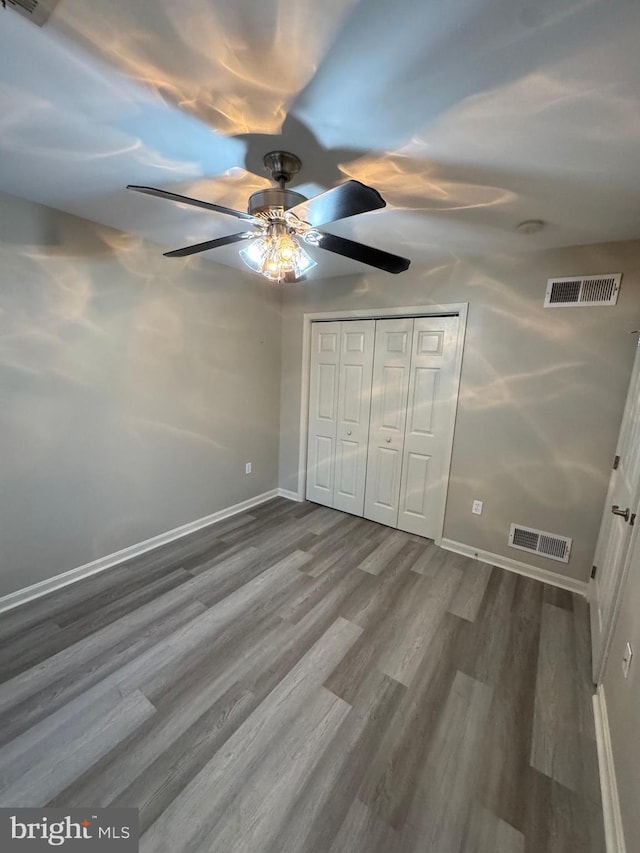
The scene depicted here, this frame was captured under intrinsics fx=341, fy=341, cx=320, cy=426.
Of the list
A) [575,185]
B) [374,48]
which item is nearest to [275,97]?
[374,48]

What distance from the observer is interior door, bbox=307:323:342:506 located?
3.41m

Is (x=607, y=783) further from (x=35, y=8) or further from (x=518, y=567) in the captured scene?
(x=35, y=8)

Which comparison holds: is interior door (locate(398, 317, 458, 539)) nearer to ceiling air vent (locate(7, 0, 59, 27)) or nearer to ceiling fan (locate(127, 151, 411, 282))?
ceiling fan (locate(127, 151, 411, 282))

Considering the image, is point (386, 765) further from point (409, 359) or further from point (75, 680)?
point (409, 359)

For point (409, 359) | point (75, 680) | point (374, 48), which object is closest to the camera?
point (374, 48)

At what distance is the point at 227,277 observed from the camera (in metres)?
3.03

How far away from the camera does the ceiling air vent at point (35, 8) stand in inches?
32.0

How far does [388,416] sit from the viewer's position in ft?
10.2

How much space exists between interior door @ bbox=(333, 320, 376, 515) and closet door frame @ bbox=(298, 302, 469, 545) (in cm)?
11

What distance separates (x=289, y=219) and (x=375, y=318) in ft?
6.04

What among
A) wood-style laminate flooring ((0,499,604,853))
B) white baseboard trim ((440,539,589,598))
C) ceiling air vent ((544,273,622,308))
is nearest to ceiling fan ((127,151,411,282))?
ceiling air vent ((544,273,622,308))

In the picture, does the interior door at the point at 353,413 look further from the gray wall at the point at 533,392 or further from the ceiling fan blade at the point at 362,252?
the ceiling fan blade at the point at 362,252

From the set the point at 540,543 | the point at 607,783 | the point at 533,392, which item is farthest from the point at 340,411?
the point at 607,783

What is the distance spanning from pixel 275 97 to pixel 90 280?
1.73 meters
